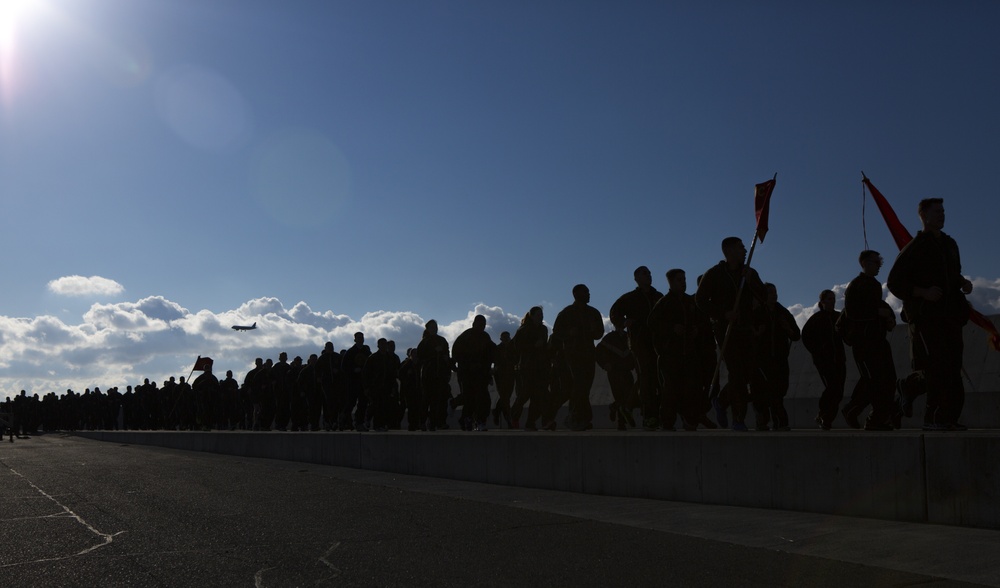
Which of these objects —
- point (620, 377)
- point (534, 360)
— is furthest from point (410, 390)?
point (620, 377)

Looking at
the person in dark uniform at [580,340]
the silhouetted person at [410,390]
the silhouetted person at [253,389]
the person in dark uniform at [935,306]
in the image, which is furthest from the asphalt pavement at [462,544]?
the silhouetted person at [253,389]

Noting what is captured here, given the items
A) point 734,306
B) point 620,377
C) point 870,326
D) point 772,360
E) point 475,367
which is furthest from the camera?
point 475,367

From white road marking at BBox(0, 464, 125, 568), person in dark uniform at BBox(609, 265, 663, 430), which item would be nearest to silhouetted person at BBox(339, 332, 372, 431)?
white road marking at BBox(0, 464, 125, 568)

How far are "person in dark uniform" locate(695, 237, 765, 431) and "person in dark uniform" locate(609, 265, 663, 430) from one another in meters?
1.56

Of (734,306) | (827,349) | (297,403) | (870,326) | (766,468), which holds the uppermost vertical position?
(734,306)

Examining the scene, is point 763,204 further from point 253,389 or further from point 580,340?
point 253,389

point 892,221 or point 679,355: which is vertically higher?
point 892,221

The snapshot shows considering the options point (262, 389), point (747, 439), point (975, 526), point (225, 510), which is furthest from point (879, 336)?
point (262, 389)

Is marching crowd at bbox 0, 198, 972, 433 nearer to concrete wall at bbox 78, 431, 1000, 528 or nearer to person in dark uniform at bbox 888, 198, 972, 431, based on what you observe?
person in dark uniform at bbox 888, 198, 972, 431

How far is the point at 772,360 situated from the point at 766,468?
313 centimetres

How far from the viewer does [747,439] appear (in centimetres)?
827

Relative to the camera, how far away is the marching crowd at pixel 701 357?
26.9ft

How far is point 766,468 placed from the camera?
26.7 ft

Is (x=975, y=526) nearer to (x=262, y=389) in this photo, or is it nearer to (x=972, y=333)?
(x=972, y=333)
